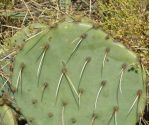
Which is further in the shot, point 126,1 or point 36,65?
point 126,1

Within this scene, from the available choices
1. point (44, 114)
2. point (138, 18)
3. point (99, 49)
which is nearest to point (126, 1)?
point (138, 18)

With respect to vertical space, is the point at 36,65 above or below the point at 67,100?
above

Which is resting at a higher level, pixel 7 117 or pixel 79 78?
pixel 79 78

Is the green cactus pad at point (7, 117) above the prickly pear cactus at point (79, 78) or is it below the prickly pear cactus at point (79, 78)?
below

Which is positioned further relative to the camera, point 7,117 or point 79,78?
point 7,117

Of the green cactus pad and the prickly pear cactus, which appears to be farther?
the green cactus pad

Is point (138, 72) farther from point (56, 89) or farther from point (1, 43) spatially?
point (1, 43)

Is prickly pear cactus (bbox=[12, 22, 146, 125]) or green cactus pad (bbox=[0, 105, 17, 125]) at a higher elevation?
prickly pear cactus (bbox=[12, 22, 146, 125])

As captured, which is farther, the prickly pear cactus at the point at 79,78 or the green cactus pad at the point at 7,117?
the green cactus pad at the point at 7,117
